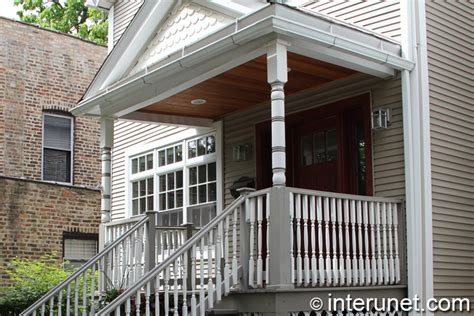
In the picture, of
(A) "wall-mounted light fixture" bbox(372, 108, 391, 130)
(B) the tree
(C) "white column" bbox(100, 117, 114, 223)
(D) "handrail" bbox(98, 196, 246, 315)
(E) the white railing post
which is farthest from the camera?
(B) the tree

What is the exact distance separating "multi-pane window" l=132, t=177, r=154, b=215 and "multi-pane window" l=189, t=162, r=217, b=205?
4.35 ft

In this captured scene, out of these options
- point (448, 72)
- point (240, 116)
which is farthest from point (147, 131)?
point (448, 72)

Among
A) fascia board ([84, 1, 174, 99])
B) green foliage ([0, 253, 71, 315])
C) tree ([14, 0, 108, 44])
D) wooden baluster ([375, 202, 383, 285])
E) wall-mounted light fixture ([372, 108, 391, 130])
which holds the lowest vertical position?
green foliage ([0, 253, 71, 315])

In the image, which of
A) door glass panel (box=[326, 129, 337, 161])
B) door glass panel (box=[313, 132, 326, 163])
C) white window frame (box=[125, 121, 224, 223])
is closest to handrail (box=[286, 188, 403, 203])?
door glass panel (box=[326, 129, 337, 161])

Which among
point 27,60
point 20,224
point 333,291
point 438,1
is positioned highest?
point 27,60

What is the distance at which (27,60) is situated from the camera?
18125mm

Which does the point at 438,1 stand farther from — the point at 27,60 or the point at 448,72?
the point at 27,60

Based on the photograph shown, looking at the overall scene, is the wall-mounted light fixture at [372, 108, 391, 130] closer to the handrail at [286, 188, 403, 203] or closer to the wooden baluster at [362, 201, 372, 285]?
the handrail at [286, 188, 403, 203]

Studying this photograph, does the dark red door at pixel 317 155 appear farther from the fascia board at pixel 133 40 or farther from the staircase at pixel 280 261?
the fascia board at pixel 133 40

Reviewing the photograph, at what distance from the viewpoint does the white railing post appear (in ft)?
26.7

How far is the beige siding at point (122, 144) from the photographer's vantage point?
14.8 m

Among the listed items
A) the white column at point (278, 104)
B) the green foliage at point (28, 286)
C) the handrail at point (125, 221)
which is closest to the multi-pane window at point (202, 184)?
the handrail at point (125, 221)

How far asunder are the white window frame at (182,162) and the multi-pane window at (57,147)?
390cm

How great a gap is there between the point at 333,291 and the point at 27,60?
38.9 ft
